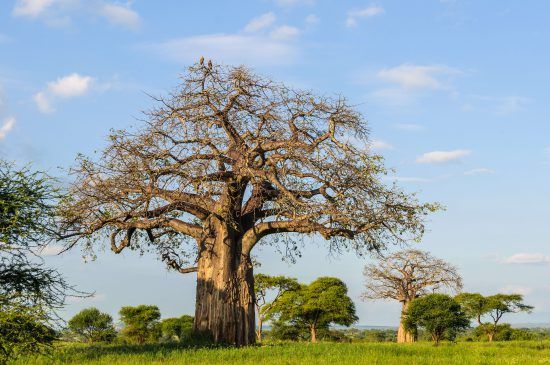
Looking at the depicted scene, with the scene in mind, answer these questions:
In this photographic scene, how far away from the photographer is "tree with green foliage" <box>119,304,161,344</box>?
211ft

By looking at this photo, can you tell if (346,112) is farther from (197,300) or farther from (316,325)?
(316,325)

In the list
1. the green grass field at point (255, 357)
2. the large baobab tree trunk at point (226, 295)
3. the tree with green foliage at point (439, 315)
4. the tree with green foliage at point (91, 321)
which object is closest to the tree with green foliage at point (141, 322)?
the tree with green foliage at point (91, 321)

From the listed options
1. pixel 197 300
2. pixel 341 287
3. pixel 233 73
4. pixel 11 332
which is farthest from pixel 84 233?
pixel 341 287

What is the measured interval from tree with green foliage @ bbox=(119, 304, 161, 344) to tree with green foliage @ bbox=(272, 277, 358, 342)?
12.4 meters

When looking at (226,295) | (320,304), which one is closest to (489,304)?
(320,304)

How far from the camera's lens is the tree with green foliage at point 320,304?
5981 cm

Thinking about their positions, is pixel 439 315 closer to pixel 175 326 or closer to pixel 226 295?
pixel 226 295

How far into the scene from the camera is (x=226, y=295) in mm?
26750

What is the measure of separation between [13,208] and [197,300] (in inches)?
429

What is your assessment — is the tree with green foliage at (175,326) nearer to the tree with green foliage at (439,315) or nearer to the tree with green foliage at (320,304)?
the tree with green foliage at (320,304)

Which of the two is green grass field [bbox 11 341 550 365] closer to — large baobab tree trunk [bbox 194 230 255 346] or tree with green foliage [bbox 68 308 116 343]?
large baobab tree trunk [bbox 194 230 255 346]

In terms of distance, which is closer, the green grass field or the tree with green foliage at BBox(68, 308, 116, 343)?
the green grass field

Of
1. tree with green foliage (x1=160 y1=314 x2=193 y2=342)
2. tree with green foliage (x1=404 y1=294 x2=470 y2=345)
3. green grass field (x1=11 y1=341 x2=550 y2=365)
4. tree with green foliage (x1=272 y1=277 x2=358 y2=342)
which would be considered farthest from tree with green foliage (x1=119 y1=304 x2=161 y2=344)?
green grass field (x1=11 y1=341 x2=550 y2=365)

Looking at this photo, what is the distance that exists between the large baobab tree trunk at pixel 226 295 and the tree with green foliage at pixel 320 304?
33.2 meters
